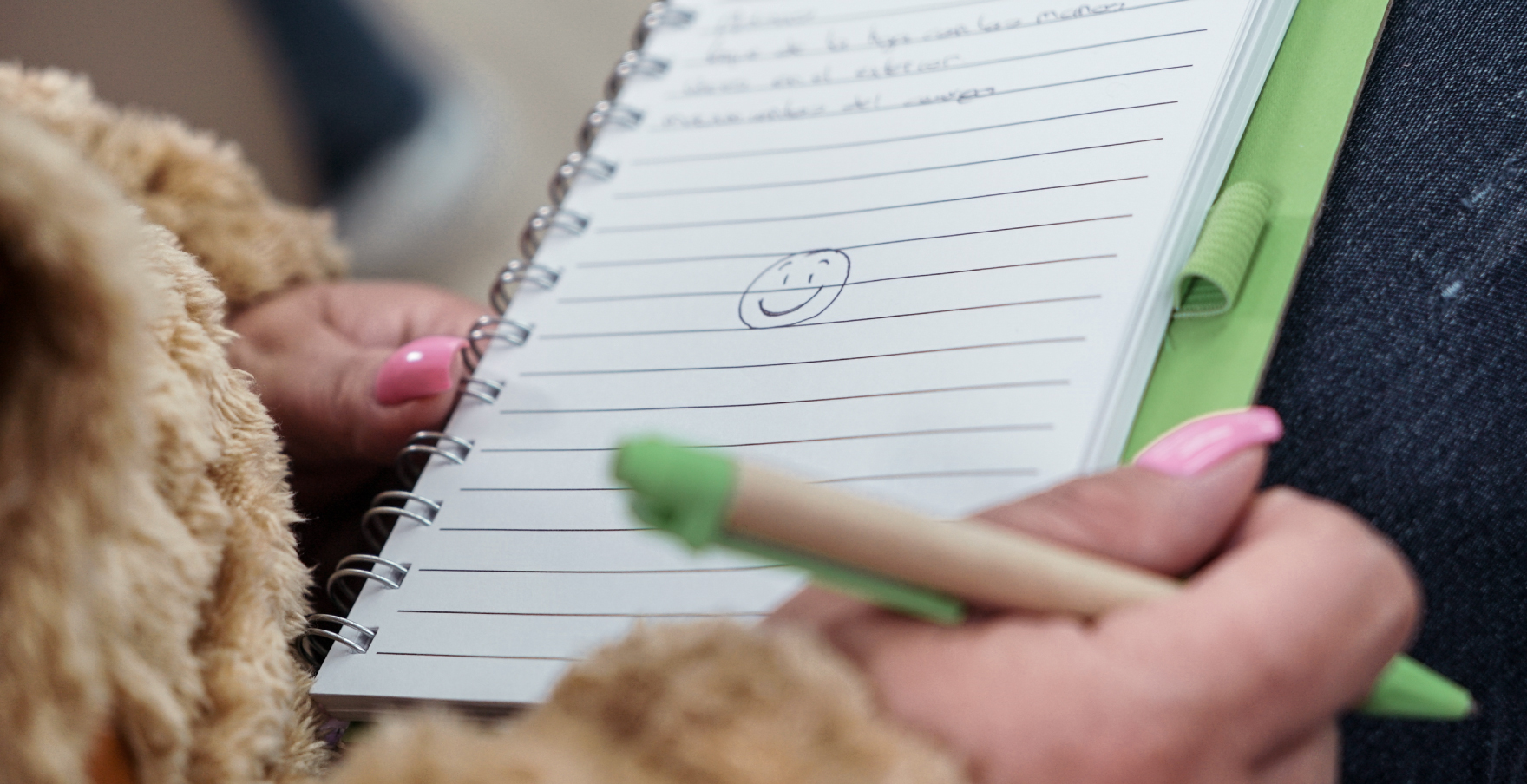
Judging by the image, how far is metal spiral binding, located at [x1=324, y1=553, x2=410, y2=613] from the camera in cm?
48

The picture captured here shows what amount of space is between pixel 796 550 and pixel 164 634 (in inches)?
8.1

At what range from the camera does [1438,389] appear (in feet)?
1.41

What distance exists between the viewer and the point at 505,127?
147 centimetres

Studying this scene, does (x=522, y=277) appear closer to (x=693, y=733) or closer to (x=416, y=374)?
(x=416, y=374)

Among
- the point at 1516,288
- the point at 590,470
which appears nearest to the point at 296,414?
the point at 590,470

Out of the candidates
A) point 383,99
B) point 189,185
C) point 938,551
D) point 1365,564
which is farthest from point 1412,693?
point 383,99

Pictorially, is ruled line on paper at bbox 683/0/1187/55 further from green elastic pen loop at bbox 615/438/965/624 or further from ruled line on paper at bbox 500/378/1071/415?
green elastic pen loop at bbox 615/438/965/624

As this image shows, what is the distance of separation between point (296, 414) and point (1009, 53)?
0.43 metres

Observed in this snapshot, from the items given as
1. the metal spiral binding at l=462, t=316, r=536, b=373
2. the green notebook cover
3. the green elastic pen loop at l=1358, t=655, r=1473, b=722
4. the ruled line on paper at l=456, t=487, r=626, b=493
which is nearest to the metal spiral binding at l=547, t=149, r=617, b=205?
the metal spiral binding at l=462, t=316, r=536, b=373

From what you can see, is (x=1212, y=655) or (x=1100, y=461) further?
(x=1100, y=461)

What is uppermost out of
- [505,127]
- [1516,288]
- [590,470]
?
[1516,288]

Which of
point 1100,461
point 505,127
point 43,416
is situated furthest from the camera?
point 505,127

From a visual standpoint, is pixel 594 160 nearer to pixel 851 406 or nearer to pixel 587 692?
pixel 851 406

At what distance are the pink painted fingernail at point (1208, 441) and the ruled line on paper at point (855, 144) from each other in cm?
17
